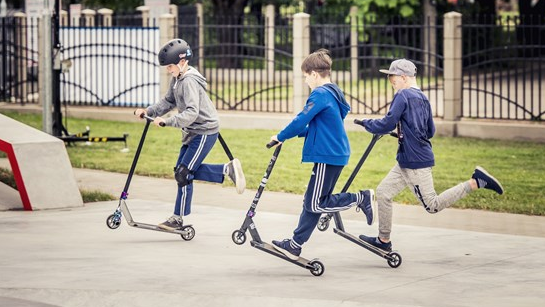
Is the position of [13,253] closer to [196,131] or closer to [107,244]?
[107,244]

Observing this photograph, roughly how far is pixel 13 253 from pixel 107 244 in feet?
2.80

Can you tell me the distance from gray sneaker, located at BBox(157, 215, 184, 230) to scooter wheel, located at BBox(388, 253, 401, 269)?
2051 millimetres

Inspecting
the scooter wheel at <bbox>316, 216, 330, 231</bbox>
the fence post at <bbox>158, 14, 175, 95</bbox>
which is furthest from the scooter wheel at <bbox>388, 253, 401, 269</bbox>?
the fence post at <bbox>158, 14, 175, 95</bbox>

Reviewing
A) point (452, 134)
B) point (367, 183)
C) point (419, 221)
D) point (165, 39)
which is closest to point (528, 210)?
point (419, 221)

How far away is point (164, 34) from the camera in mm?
23594

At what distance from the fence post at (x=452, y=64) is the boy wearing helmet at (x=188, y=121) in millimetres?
10655

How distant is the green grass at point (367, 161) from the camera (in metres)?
13.5

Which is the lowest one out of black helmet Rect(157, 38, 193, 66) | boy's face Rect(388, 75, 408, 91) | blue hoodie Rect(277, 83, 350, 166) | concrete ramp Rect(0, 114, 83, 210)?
concrete ramp Rect(0, 114, 83, 210)

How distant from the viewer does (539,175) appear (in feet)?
50.0

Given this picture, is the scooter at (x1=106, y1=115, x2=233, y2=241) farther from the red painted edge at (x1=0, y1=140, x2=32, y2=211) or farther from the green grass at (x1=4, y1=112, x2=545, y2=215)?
the green grass at (x1=4, y1=112, x2=545, y2=215)

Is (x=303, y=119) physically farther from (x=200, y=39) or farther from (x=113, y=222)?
(x=200, y=39)

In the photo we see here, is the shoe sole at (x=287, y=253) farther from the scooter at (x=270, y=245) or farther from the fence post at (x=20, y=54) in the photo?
the fence post at (x=20, y=54)

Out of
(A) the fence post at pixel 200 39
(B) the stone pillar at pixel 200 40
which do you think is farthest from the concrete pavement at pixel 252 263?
(B) the stone pillar at pixel 200 40

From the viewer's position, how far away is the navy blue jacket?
894cm
